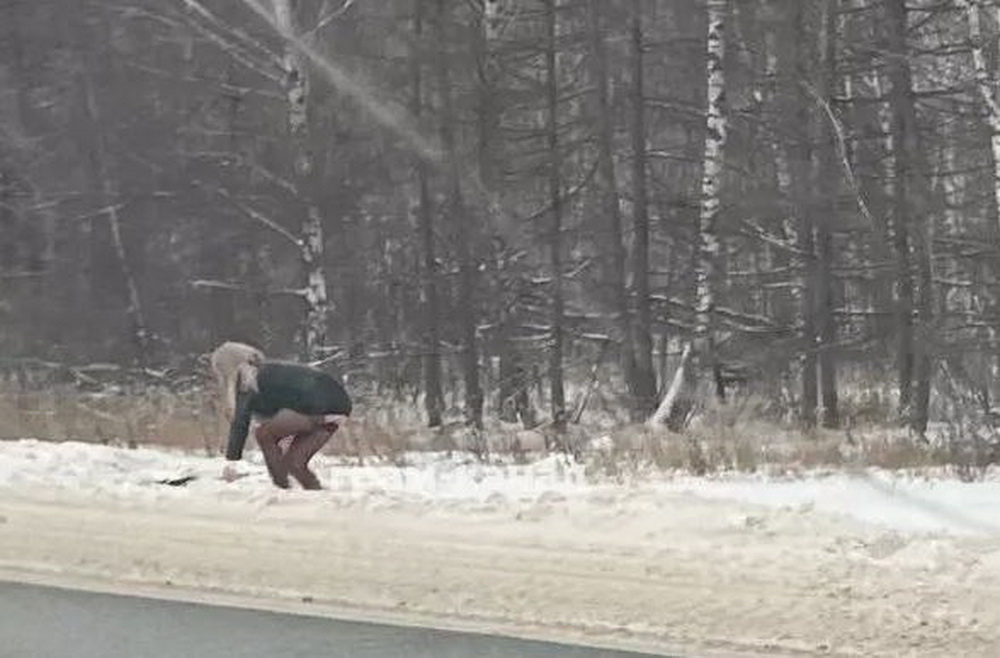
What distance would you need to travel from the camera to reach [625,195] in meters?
22.9

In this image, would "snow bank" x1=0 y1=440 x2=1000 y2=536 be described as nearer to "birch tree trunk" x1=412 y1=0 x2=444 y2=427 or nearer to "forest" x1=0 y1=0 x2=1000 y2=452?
"forest" x1=0 y1=0 x2=1000 y2=452

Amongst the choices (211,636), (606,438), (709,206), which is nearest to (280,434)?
(211,636)

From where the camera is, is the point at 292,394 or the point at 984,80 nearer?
the point at 292,394

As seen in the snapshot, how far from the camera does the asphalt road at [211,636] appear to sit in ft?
22.6

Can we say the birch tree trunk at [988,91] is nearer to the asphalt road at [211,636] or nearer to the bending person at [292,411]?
the bending person at [292,411]

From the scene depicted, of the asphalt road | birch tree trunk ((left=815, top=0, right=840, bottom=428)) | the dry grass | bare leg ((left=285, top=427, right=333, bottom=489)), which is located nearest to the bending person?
bare leg ((left=285, top=427, right=333, bottom=489))

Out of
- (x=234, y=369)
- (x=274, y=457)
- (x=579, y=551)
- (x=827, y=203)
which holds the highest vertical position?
(x=827, y=203)

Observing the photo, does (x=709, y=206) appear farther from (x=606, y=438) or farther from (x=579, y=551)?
(x=579, y=551)

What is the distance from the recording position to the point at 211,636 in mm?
7230

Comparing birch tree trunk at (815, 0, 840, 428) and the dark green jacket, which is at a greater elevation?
birch tree trunk at (815, 0, 840, 428)

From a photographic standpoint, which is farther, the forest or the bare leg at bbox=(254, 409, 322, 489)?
the forest

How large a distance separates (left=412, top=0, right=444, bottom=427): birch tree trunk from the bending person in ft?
39.9

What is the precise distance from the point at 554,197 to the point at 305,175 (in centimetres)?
394

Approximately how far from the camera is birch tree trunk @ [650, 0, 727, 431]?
1973 cm
